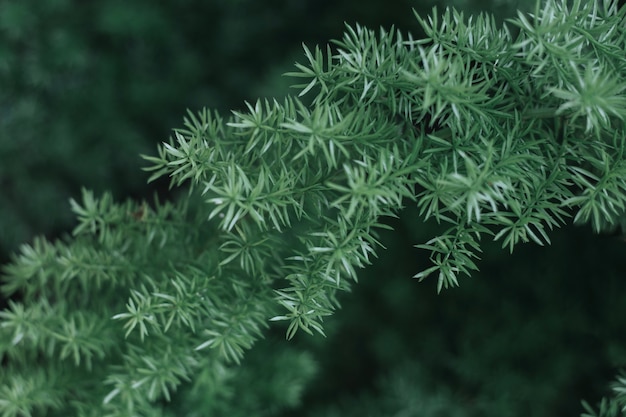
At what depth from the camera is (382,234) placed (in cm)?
123

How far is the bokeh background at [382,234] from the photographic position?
108 cm

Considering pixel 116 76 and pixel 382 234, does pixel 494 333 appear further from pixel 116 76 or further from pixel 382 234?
pixel 116 76

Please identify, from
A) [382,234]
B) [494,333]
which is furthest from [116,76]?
[494,333]

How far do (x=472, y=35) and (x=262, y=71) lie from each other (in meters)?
0.87

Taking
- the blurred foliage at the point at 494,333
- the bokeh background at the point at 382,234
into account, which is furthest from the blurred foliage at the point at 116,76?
the blurred foliage at the point at 494,333

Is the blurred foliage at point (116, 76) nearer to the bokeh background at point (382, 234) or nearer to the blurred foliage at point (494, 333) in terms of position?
the bokeh background at point (382, 234)

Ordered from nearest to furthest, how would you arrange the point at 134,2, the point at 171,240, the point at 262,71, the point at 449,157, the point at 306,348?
the point at 449,157, the point at 171,240, the point at 306,348, the point at 134,2, the point at 262,71

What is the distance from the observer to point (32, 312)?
0.90 metres

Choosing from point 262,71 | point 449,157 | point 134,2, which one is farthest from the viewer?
point 262,71

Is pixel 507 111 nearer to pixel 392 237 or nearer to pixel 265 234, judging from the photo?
pixel 265 234

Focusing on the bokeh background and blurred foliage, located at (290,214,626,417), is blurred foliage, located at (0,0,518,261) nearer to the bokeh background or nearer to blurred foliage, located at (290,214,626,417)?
the bokeh background

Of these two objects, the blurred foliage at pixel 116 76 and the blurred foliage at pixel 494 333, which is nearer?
the blurred foliage at pixel 494 333

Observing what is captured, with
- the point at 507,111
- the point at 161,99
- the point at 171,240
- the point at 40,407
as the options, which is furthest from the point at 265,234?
the point at 161,99

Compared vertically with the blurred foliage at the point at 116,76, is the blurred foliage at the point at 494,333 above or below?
below
